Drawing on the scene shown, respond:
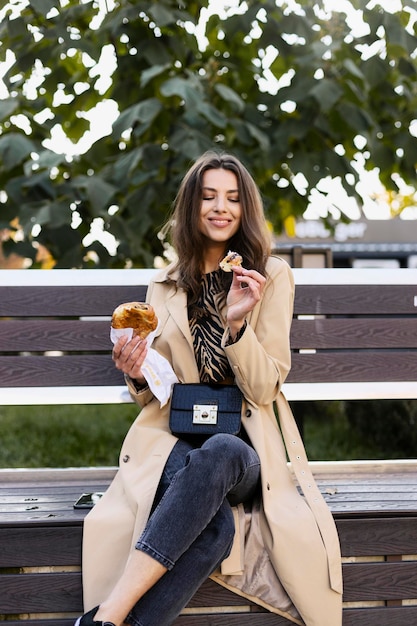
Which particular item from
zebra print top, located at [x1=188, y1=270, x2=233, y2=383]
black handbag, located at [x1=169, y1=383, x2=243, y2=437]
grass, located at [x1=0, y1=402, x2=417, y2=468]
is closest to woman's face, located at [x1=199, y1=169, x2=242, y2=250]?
zebra print top, located at [x1=188, y1=270, x2=233, y2=383]

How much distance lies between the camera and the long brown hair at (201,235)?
289cm

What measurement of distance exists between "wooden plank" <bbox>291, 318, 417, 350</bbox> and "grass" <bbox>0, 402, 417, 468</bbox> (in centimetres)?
191

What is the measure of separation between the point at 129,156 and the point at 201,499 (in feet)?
8.60

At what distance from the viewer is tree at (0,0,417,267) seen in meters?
4.29

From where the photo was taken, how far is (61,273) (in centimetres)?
345

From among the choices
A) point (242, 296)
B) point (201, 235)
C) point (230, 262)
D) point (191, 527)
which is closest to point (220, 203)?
point (201, 235)

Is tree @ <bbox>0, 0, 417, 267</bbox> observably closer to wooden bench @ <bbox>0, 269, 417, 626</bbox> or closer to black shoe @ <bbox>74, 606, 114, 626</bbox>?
wooden bench @ <bbox>0, 269, 417, 626</bbox>

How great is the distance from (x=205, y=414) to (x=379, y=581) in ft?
2.48

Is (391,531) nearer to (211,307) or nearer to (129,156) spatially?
(211,307)

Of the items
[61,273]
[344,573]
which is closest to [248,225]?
[61,273]

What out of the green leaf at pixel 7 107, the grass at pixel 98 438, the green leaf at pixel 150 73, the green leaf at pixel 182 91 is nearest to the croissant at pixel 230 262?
the green leaf at pixel 182 91

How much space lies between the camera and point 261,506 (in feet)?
8.32

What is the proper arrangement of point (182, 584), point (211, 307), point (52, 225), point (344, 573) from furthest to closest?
point (52, 225)
point (211, 307)
point (344, 573)
point (182, 584)

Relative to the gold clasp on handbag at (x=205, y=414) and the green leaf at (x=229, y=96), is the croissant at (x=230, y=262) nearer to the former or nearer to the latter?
the gold clasp on handbag at (x=205, y=414)
